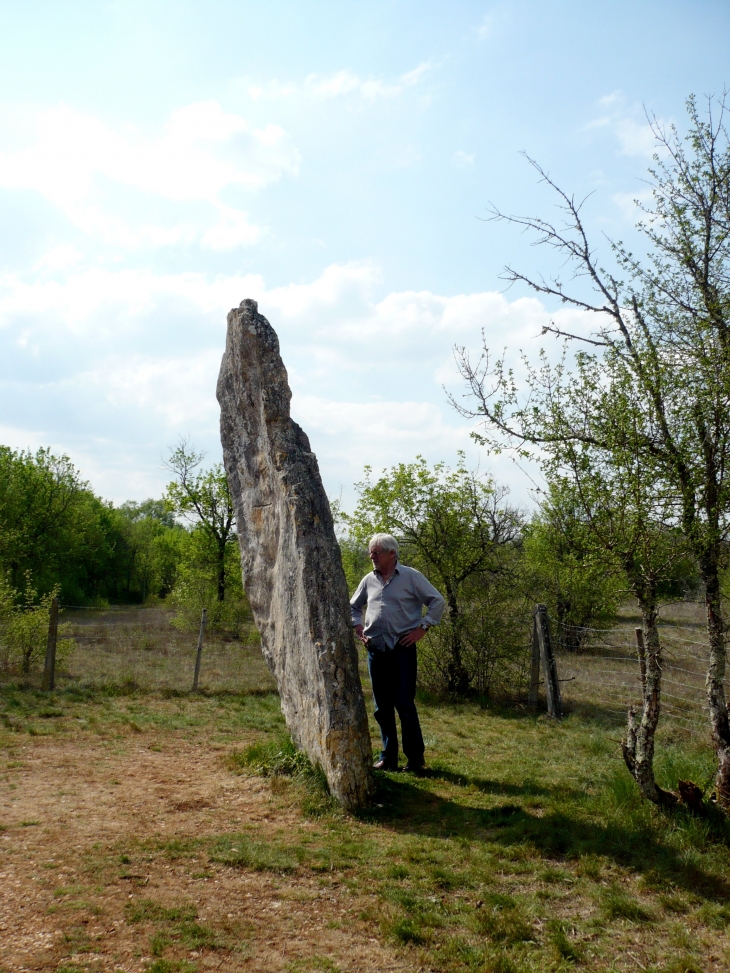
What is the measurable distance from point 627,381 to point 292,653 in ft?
11.9

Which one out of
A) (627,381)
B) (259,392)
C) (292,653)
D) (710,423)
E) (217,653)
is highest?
(259,392)

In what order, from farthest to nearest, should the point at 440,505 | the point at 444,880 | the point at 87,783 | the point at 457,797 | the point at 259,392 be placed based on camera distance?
the point at 440,505 < the point at 259,392 < the point at 87,783 < the point at 457,797 < the point at 444,880

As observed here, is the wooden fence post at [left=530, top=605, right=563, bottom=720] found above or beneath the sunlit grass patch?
above

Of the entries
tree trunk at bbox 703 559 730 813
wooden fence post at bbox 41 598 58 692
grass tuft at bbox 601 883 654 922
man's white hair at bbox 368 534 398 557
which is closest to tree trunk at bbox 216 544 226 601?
wooden fence post at bbox 41 598 58 692

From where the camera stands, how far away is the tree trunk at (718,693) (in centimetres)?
473

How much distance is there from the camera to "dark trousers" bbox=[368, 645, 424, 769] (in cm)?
652

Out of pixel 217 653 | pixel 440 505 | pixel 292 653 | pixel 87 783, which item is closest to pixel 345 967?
pixel 292 653

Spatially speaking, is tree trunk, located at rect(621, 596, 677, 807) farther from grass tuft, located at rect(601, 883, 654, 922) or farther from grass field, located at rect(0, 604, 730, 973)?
grass tuft, located at rect(601, 883, 654, 922)

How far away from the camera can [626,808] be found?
5.02 metres

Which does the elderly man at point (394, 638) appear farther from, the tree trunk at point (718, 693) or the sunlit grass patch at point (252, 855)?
the tree trunk at point (718, 693)

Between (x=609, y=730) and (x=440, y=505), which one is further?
(x=440, y=505)

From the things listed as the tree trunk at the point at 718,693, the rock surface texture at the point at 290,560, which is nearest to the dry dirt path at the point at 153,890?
the rock surface texture at the point at 290,560

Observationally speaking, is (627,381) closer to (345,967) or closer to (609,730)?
(345,967)


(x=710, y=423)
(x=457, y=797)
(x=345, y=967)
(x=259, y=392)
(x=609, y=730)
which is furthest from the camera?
(x=609, y=730)
